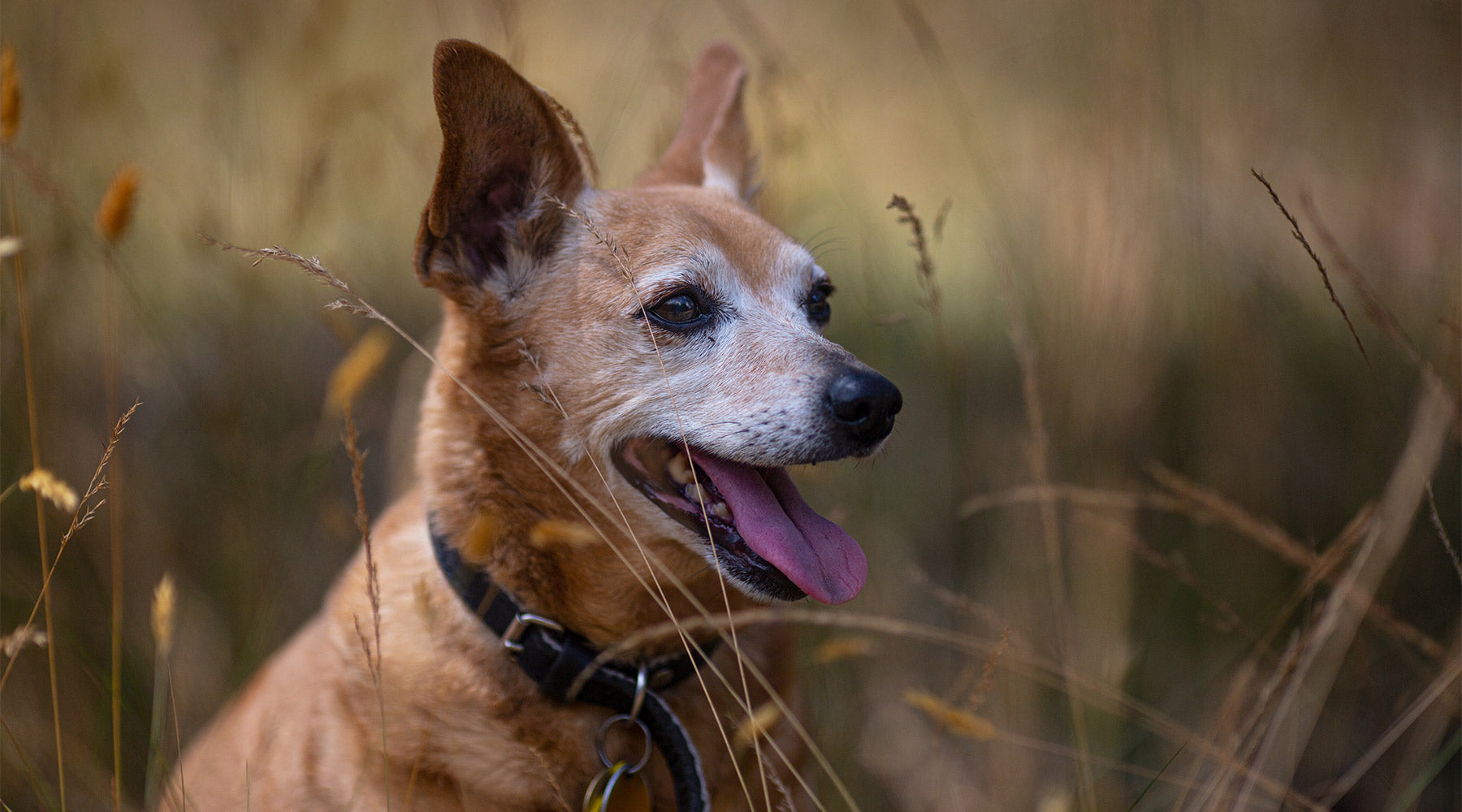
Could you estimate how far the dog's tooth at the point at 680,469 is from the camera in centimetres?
202

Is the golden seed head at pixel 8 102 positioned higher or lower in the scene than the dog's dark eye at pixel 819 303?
higher

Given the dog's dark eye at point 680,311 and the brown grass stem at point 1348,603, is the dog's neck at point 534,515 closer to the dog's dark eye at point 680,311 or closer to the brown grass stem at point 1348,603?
the dog's dark eye at point 680,311

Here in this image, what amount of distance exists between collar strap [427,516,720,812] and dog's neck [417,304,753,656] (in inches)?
1.5

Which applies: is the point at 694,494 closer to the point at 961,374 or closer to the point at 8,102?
the point at 8,102

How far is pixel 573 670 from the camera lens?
1871 millimetres

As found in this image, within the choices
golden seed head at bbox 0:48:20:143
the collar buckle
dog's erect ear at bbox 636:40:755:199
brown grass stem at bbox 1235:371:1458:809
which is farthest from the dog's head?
brown grass stem at bbox 1235:371:1458:809

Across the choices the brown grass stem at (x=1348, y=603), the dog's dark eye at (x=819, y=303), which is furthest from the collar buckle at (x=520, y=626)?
the brown grass stem at (x=1348, y=603)

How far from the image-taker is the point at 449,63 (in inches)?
67.6

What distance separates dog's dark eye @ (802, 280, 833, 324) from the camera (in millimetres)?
2393

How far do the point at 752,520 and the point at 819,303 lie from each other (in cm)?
77

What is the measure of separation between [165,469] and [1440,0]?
5.52 meters

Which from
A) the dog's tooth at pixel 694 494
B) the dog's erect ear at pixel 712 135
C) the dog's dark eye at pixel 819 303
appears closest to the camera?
the dog's tooth at pixel 694 494

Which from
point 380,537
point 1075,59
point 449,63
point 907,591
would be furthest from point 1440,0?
point 380,537

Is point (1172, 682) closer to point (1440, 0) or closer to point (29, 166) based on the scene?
point (1440, 0)
